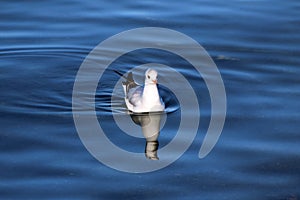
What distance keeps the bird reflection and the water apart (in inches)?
5.8

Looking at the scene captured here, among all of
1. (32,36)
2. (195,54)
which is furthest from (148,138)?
(32,36)

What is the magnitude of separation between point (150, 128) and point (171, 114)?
58cm

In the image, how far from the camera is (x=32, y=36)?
17.5 meters

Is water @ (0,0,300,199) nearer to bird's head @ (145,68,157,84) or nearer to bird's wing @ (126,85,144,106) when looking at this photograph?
bird's wing @ (126,85,144,106)

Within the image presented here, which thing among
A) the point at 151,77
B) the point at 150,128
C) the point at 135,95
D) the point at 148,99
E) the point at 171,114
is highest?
the point at 151,77

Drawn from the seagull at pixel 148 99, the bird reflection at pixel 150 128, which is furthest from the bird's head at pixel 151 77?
the bird reflection at pixel 150 128

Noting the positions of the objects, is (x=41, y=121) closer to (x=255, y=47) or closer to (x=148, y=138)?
(x=148, y=138)

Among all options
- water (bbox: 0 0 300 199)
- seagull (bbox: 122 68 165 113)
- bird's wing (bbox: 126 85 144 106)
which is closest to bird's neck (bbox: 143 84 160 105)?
seagull (bbox: 122 68 165 113)

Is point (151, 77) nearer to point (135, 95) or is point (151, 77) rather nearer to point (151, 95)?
point (151, 95)

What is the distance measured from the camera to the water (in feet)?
38.0

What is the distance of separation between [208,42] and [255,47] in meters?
1.00

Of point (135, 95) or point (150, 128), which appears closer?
point (150, 128)

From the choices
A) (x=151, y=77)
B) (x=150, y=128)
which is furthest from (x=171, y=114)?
(x=151, y=77)

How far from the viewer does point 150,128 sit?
13.7 m
